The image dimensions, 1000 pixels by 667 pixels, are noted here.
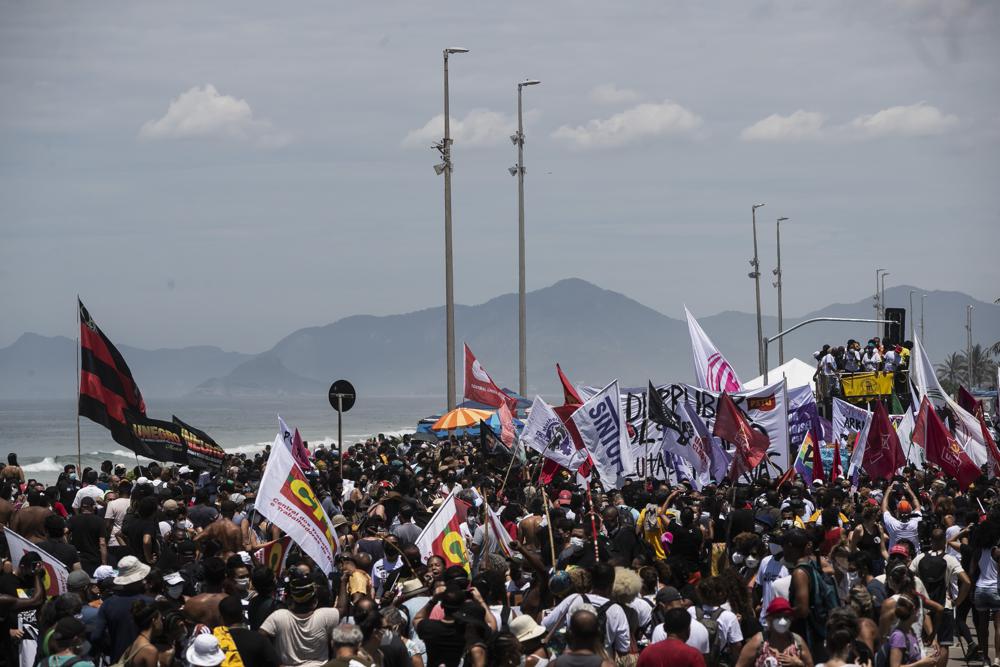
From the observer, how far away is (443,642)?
8.16 m

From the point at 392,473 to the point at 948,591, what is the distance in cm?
979

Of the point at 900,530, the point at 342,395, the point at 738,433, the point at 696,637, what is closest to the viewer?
the point at 696,637

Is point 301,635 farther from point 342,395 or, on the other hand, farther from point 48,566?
point 342,395

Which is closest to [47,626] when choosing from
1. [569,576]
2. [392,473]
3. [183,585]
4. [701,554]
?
[183,585]

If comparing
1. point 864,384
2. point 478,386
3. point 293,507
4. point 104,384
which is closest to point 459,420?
point 478,386

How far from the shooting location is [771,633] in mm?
8219

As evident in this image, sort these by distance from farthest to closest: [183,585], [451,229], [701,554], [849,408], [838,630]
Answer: [451,229] → [849,408] → [701,554] → [183,585] → [838,630]

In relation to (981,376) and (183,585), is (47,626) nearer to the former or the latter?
(183,585)

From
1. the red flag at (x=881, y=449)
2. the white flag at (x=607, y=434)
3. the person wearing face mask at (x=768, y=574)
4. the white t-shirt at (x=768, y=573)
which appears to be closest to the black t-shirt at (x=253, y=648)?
the person wearing face mask at (x=768, y=574)

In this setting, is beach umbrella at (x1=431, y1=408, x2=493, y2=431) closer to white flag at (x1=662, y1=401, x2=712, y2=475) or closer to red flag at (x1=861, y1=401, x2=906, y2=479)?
white flag at (x1=662, y1=401, x2=712, y2=475)

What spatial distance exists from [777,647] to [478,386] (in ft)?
68.5

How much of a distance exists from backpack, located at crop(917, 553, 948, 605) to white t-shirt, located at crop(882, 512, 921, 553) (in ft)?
5.30

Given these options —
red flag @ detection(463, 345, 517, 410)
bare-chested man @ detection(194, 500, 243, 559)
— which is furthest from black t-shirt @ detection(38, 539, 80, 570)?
red flag @ detection(463, 345, 517, 410)

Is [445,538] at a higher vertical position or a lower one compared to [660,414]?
A: lower
